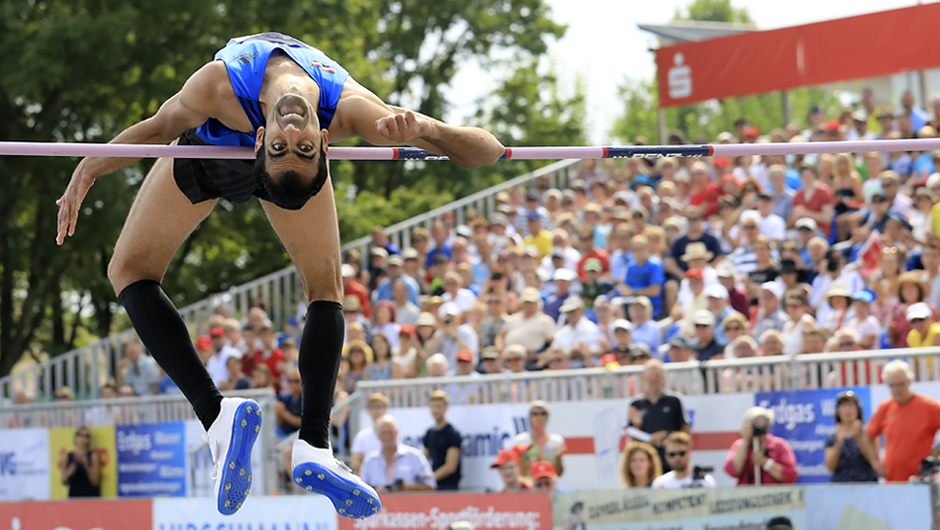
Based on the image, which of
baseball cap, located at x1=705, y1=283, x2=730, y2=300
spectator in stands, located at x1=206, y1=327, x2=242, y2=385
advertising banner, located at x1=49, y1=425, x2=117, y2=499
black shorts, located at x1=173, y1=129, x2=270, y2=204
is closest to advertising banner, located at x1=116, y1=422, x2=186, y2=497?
advertising banner, located at x1=49, y1=425, x2=117, y2=499

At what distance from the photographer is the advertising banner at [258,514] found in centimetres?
791

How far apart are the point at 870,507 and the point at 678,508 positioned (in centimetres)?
105

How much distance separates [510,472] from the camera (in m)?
8.20

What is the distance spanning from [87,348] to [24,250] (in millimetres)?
6422

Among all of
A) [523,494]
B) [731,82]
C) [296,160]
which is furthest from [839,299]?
[731,82]

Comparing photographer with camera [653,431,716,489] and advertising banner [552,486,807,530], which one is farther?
photographer with camera [653,431,716,489]

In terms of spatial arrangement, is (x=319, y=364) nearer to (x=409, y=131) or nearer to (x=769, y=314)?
(x=409, y=131)

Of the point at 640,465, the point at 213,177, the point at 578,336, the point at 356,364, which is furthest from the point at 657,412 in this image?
the point at 213,177

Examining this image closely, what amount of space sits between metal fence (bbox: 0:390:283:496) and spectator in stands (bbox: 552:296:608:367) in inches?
91.4

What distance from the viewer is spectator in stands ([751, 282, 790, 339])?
29.3ft

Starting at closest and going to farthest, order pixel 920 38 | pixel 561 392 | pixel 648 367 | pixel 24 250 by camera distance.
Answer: pixel 648 367 → pixel 561 392 → pixel 920 38 → pixel 24 250

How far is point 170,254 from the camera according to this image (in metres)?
4.39

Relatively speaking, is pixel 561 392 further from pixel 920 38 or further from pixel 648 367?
pixel 920 38

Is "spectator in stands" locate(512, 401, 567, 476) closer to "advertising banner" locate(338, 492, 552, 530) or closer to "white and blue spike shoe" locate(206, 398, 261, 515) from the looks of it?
"advertising banner" locate(338, 492, 552, 530)
